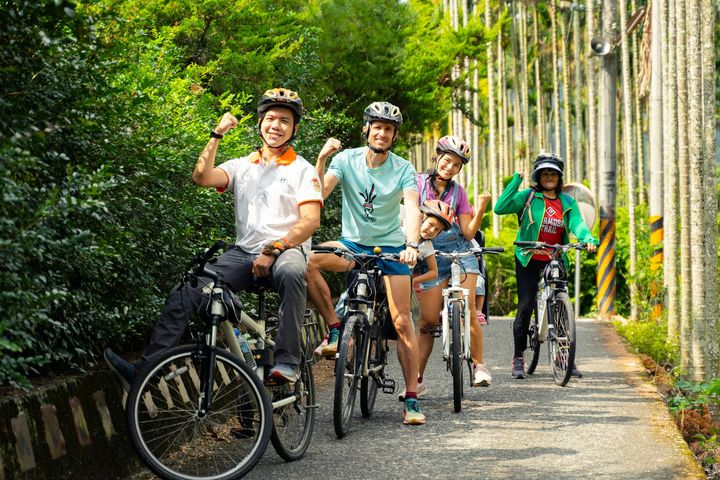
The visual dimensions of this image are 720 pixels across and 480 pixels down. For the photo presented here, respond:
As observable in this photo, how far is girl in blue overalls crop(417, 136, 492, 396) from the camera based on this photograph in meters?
10.1

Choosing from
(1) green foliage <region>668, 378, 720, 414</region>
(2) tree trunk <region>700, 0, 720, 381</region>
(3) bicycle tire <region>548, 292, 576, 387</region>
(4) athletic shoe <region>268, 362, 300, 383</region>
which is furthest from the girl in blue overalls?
(2) tree trunk <region>700, 0, 720, 381</region>

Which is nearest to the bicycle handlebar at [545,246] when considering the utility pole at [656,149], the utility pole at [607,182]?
the utility pole at [656,149]

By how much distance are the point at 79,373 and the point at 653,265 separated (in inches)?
734

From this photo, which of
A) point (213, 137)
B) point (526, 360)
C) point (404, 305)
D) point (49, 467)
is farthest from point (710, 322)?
point (49, 467)

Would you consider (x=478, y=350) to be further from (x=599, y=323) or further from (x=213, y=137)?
(x=599, y=323)

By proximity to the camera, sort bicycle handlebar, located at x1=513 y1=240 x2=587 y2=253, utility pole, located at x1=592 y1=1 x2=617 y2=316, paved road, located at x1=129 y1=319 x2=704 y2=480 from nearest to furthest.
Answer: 1. paved road, located at x1=129 y1=319 x2=704 y2=480
2. bicycle handlebar, located at x1=513 y1=240 x2=587 y2=253
3. utility pole, located at x1=592 y1=1 x2=617 y2=316

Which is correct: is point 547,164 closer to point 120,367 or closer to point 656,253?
point 120,367

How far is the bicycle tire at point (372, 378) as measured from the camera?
345 inches

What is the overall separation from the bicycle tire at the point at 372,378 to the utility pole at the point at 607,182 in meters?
15.5

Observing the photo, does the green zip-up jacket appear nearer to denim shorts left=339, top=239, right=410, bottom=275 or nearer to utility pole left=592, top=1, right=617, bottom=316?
denim shorts left=339, top=239, right=410, bottom=275

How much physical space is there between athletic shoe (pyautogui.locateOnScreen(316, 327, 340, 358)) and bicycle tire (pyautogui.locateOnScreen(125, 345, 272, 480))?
1942mm

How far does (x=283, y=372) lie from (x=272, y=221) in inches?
37.9

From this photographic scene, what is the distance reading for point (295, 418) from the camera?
7.48m

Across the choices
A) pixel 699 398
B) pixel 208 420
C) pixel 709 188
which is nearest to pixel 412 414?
pixel 208 420
